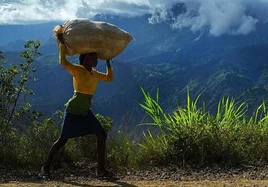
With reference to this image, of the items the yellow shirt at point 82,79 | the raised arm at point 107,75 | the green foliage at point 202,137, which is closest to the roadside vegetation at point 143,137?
the green foliage at point 202,137

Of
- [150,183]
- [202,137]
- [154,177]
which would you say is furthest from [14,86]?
[202,137]

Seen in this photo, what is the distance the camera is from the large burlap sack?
19.9 ft

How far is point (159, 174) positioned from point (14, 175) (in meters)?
1.95

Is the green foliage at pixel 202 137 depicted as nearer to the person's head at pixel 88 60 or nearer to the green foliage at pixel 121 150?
the green foliage at pixel 121 150

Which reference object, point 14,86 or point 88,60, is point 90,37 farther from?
point 14,86

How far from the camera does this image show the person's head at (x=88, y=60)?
6.14m

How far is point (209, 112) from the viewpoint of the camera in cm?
766

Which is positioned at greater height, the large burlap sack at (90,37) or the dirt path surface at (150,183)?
the large burlap sack at (90,37)

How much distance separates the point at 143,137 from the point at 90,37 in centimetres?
217

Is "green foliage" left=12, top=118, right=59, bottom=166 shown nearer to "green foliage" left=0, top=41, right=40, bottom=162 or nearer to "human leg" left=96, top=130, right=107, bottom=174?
"green foliage" left=0, top=41, right=40, bottom=162

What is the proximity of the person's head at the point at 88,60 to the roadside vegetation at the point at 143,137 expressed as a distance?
4.69ft

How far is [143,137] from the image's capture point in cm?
764

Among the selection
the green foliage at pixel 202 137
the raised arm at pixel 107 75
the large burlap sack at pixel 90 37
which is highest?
the large burlap sack at pixel 90 37

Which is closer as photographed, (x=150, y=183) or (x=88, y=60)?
(x=150, y=183)
